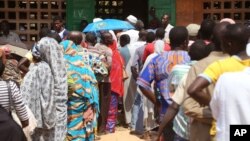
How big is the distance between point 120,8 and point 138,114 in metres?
6.59

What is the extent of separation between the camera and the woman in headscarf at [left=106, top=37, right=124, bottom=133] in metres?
9.45

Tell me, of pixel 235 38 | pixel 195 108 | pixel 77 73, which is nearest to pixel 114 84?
pixel 77 73

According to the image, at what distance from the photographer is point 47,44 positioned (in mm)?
6195

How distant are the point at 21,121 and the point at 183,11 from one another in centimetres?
805

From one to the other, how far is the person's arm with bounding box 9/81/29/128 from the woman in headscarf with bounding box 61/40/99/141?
140cm

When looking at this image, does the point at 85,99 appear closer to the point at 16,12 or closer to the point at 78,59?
the point at 78,59

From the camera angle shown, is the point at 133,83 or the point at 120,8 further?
the point at 120,8

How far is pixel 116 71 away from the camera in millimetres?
9516

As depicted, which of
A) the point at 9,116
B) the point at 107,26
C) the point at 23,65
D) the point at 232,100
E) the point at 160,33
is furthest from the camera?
the point at 107,26

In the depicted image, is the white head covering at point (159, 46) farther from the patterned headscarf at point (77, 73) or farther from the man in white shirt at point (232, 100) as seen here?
the man in white shirt at point (232, 100)

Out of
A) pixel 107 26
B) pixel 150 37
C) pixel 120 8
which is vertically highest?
pixel 120 8

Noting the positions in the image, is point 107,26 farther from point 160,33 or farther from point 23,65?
point 23,65

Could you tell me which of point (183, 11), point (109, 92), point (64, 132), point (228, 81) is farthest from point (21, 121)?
point (183, 11)

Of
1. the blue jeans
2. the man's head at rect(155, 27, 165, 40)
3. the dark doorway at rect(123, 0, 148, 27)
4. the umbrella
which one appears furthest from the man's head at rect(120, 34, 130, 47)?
the dark doorway at rect(123, 0, 148, 27)
